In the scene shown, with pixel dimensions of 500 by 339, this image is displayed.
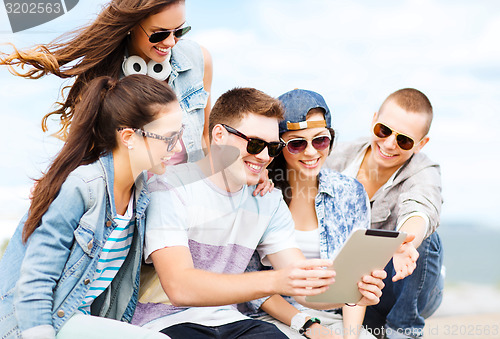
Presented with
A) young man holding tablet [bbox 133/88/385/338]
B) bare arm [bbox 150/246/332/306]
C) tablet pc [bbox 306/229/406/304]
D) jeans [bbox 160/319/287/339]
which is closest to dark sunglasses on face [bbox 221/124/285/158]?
young man holding tablet [bbox 133/88/385/338]

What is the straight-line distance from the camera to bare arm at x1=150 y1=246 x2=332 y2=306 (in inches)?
108

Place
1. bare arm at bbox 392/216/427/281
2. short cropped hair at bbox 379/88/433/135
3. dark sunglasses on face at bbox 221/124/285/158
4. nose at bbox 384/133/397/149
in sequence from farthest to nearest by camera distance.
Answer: short cropped hair at bbox 379/88/433/135 → nose at bbox 384/133/397/149 → bare arm at bbox 392/216/427/281 → dark sunglasses on face at bbox 221/124/285/158

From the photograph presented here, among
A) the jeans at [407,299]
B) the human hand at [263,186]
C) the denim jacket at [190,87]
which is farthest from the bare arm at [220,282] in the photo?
the jeans at [407,299]

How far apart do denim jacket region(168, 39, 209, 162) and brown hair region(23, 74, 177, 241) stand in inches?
36.0

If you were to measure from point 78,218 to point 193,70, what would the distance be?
1.69 meters

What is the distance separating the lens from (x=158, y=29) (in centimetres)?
369

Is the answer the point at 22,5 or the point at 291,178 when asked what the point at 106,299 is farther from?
the point at 22,5

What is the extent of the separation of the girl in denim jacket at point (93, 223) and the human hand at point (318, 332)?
998mm

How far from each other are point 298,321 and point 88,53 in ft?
6.82

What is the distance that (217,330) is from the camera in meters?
3.03

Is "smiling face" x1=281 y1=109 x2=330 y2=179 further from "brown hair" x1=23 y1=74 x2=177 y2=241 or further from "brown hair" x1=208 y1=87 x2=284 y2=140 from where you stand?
"brown hair" x1=23 y1=74 x2=177 y2=241

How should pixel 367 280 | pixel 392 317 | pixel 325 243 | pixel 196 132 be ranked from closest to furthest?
pixel 367 280, pixel 325 243, pixel 196 132, pixel 392 317

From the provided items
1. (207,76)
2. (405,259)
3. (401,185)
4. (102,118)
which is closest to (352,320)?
(405,259)

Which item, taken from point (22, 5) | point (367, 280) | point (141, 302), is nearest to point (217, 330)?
point (141, 302)
